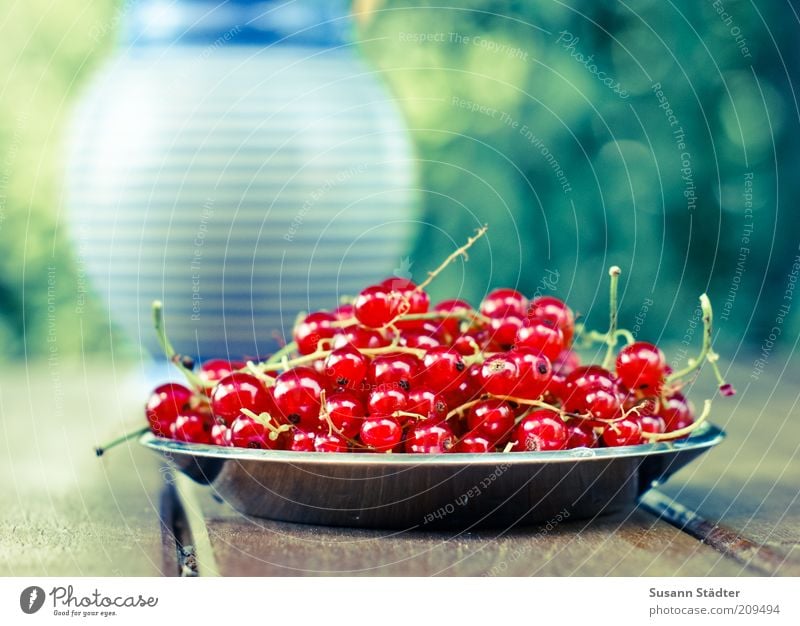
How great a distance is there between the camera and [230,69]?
2.96 feet

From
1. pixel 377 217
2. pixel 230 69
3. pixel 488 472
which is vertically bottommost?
pixel 488 472

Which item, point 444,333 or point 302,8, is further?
point 302,8

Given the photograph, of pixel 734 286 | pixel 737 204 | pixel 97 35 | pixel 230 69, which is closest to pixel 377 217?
pixel 230 69

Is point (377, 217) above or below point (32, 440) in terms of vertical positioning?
above

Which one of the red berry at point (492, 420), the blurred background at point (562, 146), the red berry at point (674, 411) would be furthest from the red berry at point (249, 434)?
the blurred background at point (562, 146)

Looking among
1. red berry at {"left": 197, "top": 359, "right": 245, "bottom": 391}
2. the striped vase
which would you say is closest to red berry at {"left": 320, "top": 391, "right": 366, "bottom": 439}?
red berry at {"left": 197, "top": 359, "right": 245, "bottom": 391}

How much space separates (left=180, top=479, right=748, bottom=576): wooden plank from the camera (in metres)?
0.40

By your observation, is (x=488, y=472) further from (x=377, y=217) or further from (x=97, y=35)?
(x=97, y=35)

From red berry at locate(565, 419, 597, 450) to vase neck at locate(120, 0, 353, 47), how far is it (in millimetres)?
535

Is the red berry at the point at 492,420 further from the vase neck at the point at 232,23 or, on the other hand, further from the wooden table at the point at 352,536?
the vase neck at the point at 232,23

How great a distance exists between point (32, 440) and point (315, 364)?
36 centimetres

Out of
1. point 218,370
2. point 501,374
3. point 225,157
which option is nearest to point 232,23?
point 225,157

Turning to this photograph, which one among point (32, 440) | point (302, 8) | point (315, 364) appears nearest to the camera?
point (315, 364)

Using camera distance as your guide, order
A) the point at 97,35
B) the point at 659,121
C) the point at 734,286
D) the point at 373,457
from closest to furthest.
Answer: the point at 373,457, the point at 97,35, the point at 659,121, the point at 734,286
